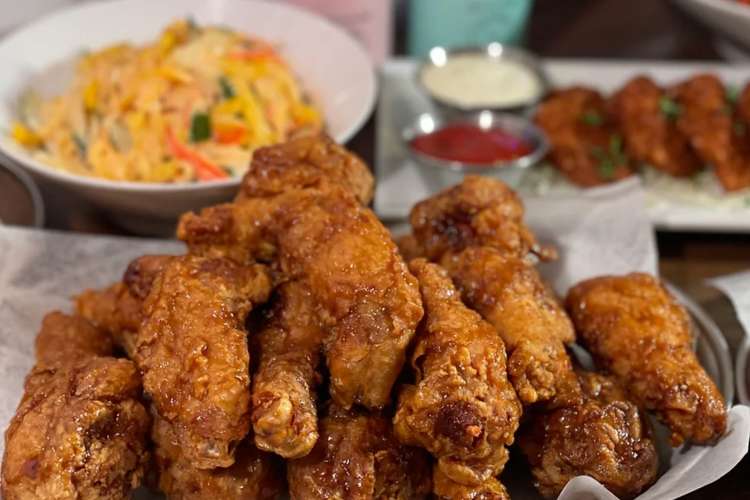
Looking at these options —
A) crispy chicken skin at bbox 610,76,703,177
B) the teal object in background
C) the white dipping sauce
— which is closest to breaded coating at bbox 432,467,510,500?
crispy chicken skin at bbox 610,76,703,177

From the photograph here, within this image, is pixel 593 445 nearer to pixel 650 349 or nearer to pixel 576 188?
pixel 650 349

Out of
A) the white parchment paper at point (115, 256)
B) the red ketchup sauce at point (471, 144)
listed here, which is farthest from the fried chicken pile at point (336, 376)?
the red ketchup sauce at point (471, 144)

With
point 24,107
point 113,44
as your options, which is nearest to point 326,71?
point 113,44

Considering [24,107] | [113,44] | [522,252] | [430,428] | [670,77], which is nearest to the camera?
[430,428]

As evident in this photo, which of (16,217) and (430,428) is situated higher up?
(430,428)

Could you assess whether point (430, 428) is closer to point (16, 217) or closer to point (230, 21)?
point (16, 217)

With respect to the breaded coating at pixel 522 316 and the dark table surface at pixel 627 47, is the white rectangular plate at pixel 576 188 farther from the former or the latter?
the breaded coating at pixel 522 316

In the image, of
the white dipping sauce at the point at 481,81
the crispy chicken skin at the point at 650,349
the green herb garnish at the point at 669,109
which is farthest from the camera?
the white dipping sauce at the point at 481,81
